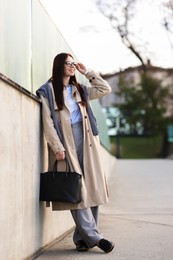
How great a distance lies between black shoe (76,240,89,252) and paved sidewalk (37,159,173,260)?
0.16ft

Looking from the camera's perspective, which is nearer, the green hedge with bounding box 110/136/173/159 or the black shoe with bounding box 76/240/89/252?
the black shoe with bounding box 76/240/89/252

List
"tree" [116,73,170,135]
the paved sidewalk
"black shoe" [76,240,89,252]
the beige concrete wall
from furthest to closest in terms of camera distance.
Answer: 1. "tree" [116,73,170,135]
2. "black shoe" [76,240,89,252]
3. the paved sidewalk
4. the beige concrete wall

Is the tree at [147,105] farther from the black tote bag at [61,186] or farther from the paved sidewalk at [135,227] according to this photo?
the black tote bag at [61,186]

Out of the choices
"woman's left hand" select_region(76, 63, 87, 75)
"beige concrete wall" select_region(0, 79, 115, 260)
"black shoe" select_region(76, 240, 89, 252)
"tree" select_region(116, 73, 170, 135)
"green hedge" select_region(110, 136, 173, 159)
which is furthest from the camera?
"green hedge" select_region(110, 136, 173, 159)

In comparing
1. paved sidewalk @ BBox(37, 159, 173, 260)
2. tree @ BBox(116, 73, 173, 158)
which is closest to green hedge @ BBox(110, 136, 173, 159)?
tree @ BBox(116, 73, 173, 158)

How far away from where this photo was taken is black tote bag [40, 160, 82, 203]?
16.4 ft

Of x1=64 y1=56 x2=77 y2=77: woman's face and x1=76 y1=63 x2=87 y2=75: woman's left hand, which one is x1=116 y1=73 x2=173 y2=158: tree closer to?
x1=76 y1=63 x2=87 y2=75: woman's left hand

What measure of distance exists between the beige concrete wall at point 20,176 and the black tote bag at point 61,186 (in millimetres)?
94

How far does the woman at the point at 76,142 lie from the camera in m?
5.15

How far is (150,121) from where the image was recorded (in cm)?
4800

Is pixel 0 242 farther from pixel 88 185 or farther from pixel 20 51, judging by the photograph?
pixel 20 51

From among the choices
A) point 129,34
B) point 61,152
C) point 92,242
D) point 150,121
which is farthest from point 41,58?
point 150,121

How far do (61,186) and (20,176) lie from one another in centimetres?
53

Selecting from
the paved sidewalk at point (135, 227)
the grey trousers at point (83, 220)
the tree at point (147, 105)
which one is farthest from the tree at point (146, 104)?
the grey trousers at point (83, 220)
